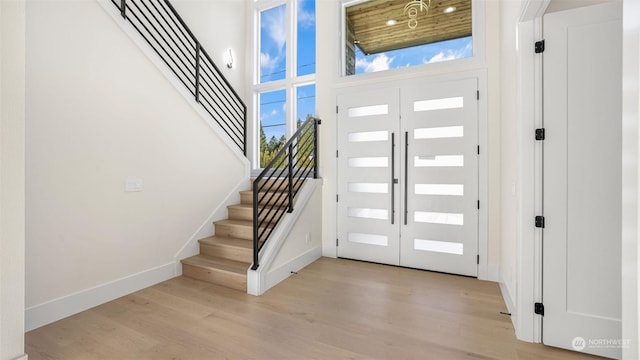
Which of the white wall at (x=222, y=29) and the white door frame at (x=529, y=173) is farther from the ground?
the white wall at (x=222, y=29)

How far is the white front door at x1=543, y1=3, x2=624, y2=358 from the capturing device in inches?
75.5

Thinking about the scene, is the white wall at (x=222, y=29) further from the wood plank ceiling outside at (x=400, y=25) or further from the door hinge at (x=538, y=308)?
the door hinge at (x=538, y=308)

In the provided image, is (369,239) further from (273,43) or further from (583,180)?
(273,43)

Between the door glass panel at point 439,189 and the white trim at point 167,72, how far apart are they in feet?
8.62

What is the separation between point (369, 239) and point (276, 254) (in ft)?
4.51

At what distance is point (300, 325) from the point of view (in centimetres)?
241

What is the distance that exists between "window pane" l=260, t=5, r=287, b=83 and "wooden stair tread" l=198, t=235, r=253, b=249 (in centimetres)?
310

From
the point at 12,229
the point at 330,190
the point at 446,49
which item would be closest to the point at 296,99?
the point at 330,190

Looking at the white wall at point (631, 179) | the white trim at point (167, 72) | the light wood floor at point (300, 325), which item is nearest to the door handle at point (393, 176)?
the light wood floor at point (300, 325)

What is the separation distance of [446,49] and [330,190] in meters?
2.33

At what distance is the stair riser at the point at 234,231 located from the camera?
3809 mm

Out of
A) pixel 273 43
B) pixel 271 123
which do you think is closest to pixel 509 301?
pixel 271 123

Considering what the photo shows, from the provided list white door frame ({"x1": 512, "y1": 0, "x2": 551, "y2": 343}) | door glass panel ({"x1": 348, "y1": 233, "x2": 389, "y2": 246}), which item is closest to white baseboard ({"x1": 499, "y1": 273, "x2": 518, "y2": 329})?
white door frame ({"x1": 512, "y1": 0, "x2": 551, "y2": 343})

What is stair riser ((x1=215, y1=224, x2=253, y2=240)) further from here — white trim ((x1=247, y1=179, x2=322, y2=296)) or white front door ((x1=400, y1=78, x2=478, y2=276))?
white front door ((x1=400, y1=78, x2=478, y2=276))
